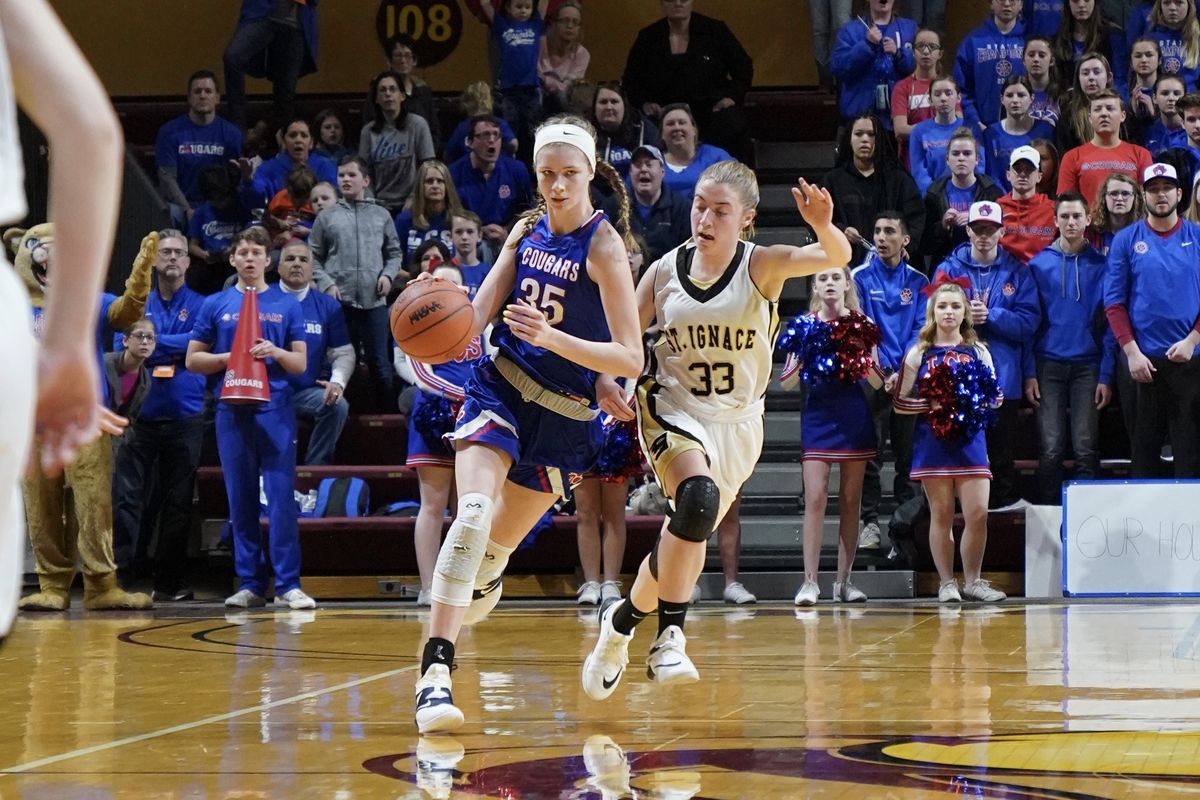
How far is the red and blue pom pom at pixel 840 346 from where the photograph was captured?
10.3 metres

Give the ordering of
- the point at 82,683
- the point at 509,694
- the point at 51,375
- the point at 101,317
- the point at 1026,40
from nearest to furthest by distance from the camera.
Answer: the point at 51,375 < the point at 509,694 < the point at 82,683 < the point at 101,317 < the point at 1026,40

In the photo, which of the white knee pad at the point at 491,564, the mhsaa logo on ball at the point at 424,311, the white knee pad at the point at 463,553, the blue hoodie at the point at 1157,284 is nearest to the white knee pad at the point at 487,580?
the white knee pad at the point at 491,564

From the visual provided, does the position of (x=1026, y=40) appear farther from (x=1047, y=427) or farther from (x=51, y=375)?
(x=51, y=375)

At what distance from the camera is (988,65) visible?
13.4 meters

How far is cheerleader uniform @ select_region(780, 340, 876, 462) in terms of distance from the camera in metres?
10.4

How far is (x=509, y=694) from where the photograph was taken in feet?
19.4

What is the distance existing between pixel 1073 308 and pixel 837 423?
1.91 metres

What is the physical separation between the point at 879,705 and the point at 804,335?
516 centimetres

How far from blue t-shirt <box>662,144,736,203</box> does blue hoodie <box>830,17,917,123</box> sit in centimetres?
135

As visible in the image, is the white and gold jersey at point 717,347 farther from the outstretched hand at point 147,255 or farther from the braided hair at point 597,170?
the outstretched hand at point 147,255

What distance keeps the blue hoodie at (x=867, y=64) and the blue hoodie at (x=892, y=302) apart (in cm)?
248

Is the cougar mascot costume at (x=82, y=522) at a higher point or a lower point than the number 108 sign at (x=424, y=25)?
lower

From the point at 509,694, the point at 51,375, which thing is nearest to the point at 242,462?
the point at 509,694

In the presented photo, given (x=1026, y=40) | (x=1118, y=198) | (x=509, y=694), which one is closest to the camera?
(x=509, y=694)
